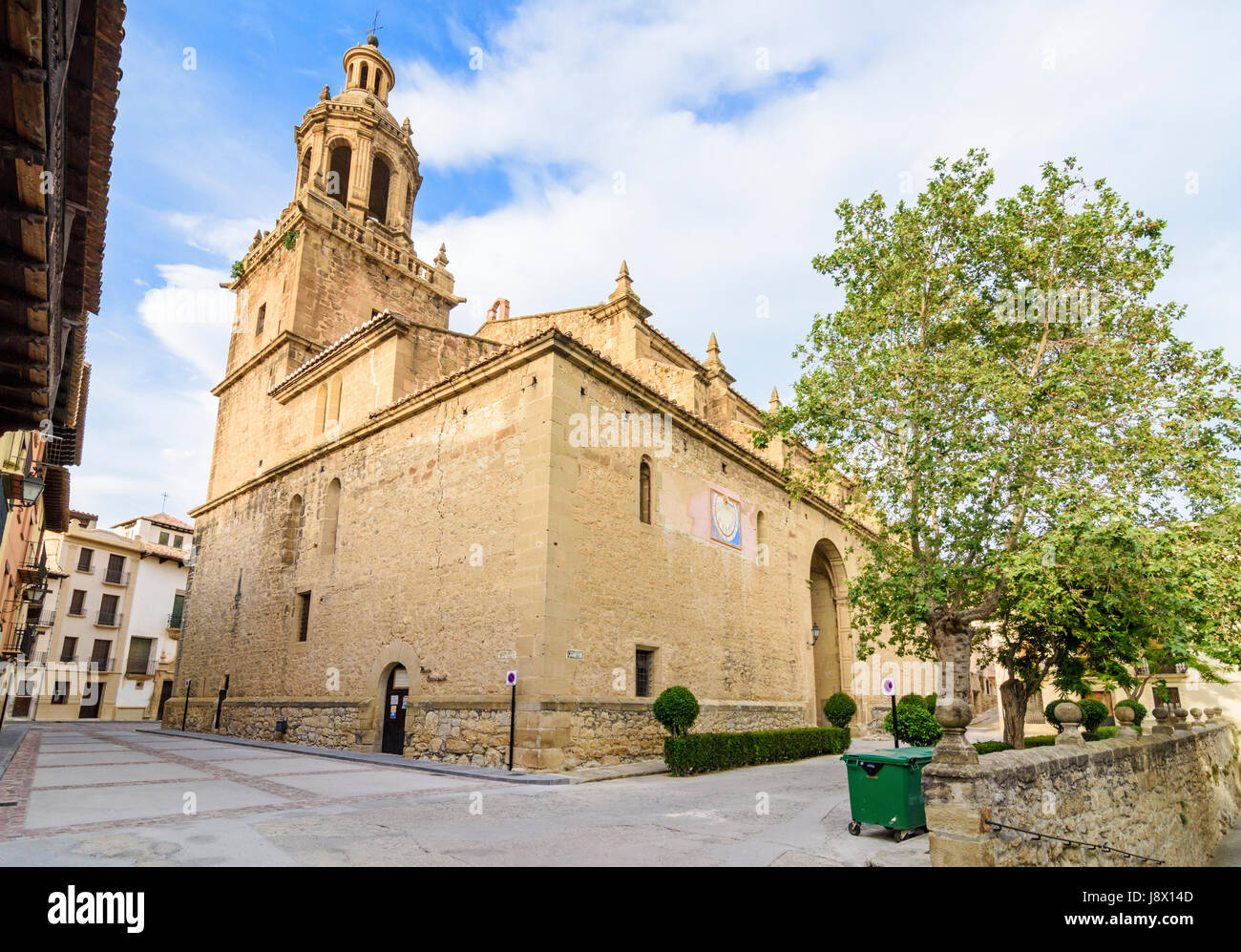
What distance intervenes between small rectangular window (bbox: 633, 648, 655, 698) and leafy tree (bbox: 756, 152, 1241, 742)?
4.26 metres

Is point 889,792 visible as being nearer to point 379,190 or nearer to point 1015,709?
point 1015,709

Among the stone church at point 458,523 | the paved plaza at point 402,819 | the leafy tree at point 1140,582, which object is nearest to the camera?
the paved plaza at point 402,819

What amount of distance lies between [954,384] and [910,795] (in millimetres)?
7165

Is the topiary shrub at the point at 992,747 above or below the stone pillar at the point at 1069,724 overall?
below

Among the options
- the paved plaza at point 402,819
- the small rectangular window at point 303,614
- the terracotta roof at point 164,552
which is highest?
the terracotta roof at point 164,552

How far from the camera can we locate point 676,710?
12.8m

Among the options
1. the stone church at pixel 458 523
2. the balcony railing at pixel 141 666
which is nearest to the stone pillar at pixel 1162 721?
the stone church at pixel 458 523

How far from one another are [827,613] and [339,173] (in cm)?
2413

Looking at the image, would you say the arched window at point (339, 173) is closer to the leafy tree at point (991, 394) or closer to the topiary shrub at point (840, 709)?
the leafy tree at point (991, 394)

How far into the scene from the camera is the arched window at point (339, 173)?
82.6 ft

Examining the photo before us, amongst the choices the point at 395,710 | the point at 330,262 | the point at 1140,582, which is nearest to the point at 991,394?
the point at 1140,582

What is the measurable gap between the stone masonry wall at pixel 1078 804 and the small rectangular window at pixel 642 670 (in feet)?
24.4

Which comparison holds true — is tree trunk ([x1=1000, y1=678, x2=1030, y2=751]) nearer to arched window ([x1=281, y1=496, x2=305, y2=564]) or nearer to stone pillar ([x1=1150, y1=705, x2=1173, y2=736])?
stone pillar ([x1=1150, y1=705, x2=1173, y2=736])
